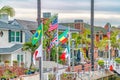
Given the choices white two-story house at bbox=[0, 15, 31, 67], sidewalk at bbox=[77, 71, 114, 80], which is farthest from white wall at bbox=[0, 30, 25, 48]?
sidewalk at bbox=[77, 71, 114, 80]

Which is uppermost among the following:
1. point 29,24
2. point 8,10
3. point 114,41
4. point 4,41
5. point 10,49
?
point 8,10

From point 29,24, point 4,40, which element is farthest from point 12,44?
point 29,24

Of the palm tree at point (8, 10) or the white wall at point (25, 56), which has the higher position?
the palm tree at point (8, 10)

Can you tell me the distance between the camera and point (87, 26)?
333 ft

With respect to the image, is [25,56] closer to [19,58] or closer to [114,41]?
[19,58]

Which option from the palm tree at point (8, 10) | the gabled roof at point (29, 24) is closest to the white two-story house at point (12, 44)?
the palm tree at point (8, 10)

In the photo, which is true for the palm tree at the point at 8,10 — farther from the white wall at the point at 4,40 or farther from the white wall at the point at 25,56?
the white wall at the point at 25,56

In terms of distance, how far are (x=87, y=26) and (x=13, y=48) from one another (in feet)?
154

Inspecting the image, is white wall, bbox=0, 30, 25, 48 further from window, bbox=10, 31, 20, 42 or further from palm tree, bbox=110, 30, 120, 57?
palm tree, bbox=110, 30, 120, 57

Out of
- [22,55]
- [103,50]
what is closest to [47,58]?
[22,55]

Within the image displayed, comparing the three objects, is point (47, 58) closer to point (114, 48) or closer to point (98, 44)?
point (98, 44)

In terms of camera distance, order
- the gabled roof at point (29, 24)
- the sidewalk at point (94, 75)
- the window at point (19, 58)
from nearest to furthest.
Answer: the sidewalk at point (94, 75) → the window at point (19, 58) → the gabled roof at point (29, 24)

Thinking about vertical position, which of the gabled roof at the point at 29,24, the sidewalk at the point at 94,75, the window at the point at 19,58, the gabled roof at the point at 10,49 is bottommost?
the sidewalk at the point at 94,75

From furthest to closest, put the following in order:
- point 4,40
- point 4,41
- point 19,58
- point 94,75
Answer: point 19,58
point 4,41
point 4,40
point 94,75
